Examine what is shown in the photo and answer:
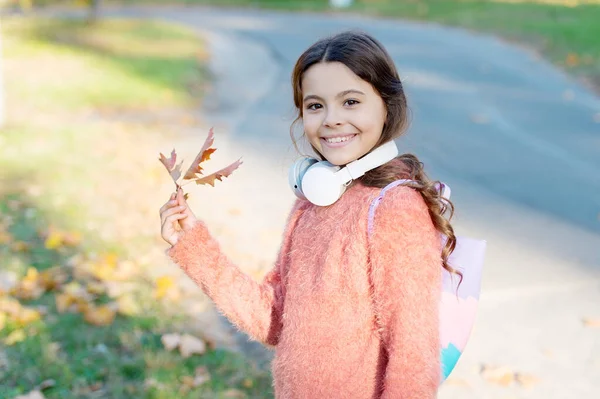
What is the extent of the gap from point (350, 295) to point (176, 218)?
46 centimetres

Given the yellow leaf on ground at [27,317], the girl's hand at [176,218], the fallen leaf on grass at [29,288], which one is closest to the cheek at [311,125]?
the girl's hand at [176,218]

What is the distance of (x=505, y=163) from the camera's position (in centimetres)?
762

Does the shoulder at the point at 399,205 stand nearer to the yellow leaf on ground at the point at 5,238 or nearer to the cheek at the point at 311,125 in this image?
the cheek at the point at 311,125

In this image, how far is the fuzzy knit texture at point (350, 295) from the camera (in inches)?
68.6

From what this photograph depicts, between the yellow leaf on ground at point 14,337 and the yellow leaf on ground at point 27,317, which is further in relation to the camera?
the yellow leaf on ground at point 27,317

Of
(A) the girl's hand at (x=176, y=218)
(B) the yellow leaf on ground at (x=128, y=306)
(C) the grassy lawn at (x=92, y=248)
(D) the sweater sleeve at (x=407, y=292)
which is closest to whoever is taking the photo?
(D) the sweater sleeve at (x=407, y=292)

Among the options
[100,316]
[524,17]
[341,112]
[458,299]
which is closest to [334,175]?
[341,112]

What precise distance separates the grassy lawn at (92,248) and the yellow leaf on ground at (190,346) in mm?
15

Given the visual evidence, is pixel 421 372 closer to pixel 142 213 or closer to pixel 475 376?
pixel 475 376

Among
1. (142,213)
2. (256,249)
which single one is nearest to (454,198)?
(256,249)

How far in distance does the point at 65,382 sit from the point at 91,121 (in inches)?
236

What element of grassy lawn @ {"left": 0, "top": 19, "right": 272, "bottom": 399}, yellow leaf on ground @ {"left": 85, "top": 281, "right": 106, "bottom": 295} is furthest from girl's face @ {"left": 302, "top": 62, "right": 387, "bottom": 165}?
yellow leaf on ground @ {"left": 85, "top": 281, "right": 106, "bottom": 295}

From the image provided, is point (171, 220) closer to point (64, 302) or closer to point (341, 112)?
point (341, 112)

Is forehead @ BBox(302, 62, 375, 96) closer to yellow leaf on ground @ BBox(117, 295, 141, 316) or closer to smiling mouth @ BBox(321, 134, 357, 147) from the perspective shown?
smiling mouth @ BBox(321, 134, 357, 147)
